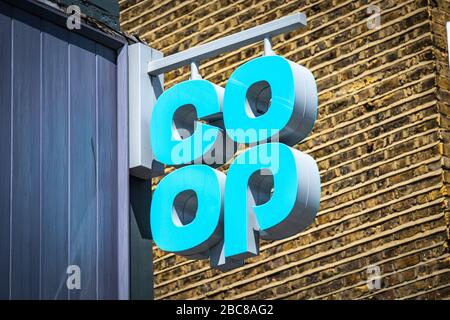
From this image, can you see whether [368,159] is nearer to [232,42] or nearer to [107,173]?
[232,42]

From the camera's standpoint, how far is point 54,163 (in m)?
6.88

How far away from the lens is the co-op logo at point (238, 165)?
21.8 feet

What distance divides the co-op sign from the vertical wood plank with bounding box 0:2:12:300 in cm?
105

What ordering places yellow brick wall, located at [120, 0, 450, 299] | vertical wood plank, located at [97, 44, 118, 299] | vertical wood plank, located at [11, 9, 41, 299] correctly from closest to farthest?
vertical wood plank, located at [11, 9, 41, 299] < vertical wood plank, located at [97, 44, 118, 299] < yellow brick wall, located at [120, 0, 450, 299]

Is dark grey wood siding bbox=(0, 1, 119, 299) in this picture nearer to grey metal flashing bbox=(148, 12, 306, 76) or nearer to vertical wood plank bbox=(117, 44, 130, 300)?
vertical wood plank bbox=(117, 44, 130, 300)

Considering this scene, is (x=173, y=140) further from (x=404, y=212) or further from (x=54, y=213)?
(x=404, y=212)

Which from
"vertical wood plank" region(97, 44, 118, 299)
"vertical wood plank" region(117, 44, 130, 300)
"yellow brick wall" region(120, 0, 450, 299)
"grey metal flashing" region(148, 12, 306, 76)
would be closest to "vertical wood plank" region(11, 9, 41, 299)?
"vertical wood plank" region(97, 44, 118, 299)

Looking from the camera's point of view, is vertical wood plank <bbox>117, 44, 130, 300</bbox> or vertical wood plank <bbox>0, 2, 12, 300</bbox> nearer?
vertical wood plank <bbox>0, 2, 12, 300</bbox>

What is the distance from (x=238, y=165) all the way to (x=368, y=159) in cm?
298

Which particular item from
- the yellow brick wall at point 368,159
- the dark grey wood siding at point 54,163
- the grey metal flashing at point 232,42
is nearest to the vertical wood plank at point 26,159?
the dark grey wood siding at point 54,163

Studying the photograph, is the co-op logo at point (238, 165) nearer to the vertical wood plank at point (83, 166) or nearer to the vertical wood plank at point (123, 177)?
the vertical wood plank at point (123, 177)

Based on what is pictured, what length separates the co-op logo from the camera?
6.64m
